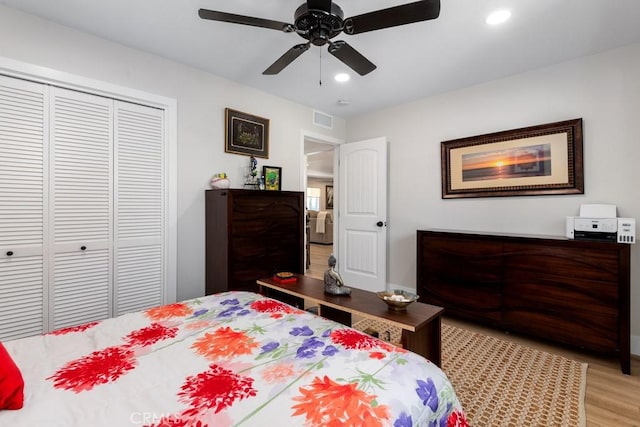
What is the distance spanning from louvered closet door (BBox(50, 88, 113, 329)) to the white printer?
3.87 m

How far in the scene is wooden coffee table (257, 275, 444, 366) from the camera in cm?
162

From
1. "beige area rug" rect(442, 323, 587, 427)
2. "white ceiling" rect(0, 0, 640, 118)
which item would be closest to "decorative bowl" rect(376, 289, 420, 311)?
"beige area rug" rect(442, 323, 587, 427)

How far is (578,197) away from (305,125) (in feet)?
9.85

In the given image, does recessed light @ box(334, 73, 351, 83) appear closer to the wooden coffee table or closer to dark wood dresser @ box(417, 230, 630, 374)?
dark wood dresser @ box(417, 230, 630, 374)

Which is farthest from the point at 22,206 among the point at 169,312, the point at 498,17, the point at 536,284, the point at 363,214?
the point at 536,284

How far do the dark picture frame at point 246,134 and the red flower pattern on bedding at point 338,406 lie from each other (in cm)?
274

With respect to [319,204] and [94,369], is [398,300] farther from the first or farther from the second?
[319,204]

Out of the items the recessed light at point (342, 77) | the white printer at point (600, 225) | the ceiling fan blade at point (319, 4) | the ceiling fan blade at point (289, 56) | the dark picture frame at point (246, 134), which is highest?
the recessed light at point (342, 77)

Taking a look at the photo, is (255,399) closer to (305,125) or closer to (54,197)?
(54,197)

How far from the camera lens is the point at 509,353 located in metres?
2.40


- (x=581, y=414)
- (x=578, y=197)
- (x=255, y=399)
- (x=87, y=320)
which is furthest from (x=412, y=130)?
(x=87, y=320)

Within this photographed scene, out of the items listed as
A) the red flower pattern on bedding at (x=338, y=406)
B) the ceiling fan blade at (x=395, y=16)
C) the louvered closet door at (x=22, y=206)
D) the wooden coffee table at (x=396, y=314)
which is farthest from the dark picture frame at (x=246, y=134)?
the red flower pattern on bedding at (x=338, y=406)

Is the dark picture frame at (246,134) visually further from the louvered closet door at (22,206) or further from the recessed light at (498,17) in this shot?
the recessed light at (498,17)

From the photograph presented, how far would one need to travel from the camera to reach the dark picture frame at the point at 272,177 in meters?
3.43
